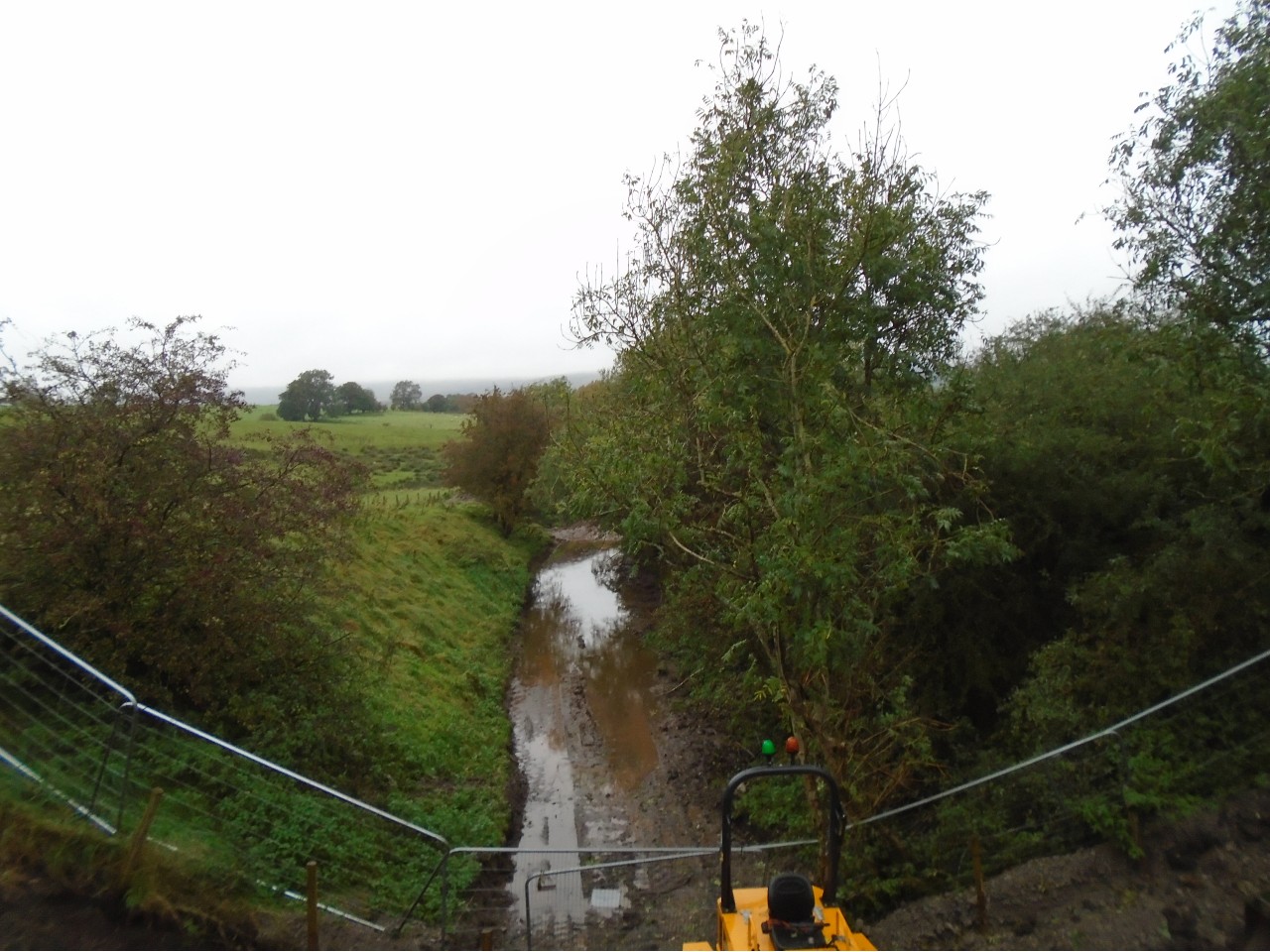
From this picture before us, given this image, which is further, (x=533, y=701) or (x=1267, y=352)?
(x=533, y=701)

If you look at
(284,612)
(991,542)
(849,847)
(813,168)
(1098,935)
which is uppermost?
(813,168)

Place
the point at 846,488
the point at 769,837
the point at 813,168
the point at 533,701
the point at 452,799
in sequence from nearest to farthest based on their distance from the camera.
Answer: the point at 846,488 → the point at 813,168 → the point at 769,837 → the point at 452,799 → the point at 533,701

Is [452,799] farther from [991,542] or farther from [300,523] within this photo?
[991,542]

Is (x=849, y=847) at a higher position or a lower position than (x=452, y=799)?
higher

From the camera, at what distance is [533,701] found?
18.4 meters

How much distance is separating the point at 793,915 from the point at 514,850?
3230 millimetres

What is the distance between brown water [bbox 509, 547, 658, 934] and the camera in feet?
40.3

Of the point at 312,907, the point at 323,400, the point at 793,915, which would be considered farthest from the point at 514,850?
the point at 323,400

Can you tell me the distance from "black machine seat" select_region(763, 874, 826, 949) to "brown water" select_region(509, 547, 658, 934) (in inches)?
141

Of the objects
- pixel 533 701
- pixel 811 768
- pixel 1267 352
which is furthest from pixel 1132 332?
pixel 533 701

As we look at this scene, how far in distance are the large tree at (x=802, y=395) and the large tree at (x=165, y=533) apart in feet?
14.9

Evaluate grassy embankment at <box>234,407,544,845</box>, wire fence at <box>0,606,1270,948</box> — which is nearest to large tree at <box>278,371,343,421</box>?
grassy embankment at <box>234,407,544,845</box>

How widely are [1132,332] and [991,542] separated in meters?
4.40

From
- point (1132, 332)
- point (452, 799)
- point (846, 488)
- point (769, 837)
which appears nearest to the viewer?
point (846, 488)
